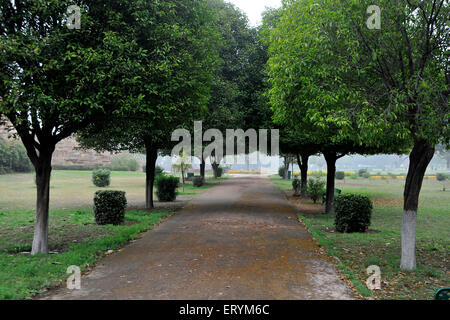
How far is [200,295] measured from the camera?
548cm

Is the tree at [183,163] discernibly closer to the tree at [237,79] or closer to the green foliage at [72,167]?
the tree at [237,79]

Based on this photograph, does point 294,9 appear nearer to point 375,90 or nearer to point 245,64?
point 375,90

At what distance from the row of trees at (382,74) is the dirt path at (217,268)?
2.38 m

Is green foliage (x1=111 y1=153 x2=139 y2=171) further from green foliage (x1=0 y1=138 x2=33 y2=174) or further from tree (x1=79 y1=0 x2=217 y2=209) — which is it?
tree (x1=79 y1=0 x2=217 y2=209)

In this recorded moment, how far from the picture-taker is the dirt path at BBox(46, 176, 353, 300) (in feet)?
18.5

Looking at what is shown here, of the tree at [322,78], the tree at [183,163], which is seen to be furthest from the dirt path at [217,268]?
the tree at [183,163]

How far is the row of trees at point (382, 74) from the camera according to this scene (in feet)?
21.7

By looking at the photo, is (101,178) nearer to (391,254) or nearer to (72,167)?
(391,254)

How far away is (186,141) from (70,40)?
34.6 feet

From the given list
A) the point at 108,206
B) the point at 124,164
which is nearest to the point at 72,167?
the point at 124,164

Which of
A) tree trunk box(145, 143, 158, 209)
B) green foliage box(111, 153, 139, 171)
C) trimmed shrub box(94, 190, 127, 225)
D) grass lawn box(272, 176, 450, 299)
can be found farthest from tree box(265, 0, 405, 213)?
green foliage box(111, 153, 139, 171)

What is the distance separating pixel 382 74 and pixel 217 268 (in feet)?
17.2

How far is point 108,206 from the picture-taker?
12305 millimetres

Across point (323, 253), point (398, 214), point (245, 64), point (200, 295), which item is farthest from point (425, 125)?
point (245, 64)
